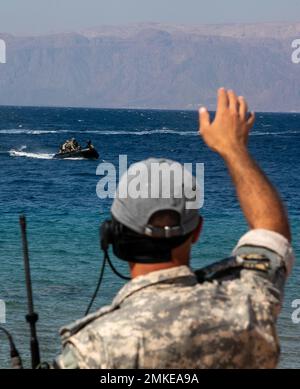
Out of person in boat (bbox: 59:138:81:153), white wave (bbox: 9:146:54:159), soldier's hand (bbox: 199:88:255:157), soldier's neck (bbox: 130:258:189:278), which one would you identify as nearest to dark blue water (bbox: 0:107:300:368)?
white wave (bbox: 9:146:54:159)

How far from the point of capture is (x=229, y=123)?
3080 millimetres

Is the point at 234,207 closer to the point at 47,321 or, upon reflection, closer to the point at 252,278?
the point at 47,321

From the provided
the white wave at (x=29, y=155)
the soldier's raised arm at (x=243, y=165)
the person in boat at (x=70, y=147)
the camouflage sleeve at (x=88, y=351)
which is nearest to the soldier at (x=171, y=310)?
the camouflage sleeve at (x=88, y=351)

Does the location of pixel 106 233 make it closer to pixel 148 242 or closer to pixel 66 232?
pixel 148 242

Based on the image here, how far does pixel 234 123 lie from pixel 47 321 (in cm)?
1261

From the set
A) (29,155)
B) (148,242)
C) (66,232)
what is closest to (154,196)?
(148,242)

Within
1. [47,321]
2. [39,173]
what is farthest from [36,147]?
[47,321]

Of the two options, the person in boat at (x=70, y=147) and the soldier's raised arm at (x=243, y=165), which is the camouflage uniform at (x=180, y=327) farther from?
the person in boat at (x=70, y=147)

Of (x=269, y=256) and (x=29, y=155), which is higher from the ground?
(x=29, y=155)

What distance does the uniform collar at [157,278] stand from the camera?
2.82m

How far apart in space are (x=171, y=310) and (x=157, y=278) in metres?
0.09

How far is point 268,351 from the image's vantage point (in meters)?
2.88

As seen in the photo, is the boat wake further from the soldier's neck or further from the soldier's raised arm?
the soldier's neck

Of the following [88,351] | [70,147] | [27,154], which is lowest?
[88,351]
